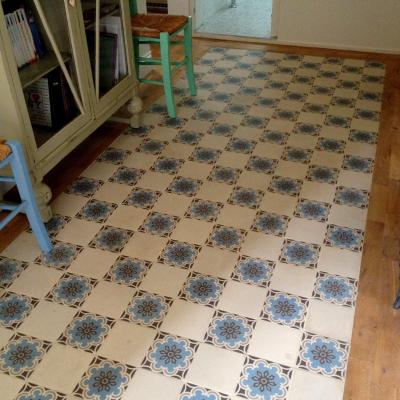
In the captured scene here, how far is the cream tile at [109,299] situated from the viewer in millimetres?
1743

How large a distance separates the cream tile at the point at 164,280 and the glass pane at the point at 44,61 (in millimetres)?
715

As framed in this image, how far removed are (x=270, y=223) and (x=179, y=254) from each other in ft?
1.43

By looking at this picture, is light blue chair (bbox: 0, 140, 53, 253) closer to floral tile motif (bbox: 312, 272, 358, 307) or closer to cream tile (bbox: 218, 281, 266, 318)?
cream tile (bbox: 218, 281, 266, 318)

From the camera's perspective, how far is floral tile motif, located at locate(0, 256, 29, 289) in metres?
1.86

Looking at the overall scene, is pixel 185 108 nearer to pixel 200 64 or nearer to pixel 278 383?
pixel 200 64

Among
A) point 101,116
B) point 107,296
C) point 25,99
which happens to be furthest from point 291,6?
point 107,296

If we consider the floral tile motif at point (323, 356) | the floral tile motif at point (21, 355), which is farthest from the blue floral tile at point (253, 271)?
the floral tile motif at point (21, 355)

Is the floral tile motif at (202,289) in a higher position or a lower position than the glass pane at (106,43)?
lower

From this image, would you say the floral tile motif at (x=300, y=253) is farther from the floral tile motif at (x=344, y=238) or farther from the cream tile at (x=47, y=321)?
Answer: the cream tile at (x=47, y=321)

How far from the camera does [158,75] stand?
11.6 feet

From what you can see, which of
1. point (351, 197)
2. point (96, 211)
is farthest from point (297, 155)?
point (96, 211)

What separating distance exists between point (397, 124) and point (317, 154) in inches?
24.1

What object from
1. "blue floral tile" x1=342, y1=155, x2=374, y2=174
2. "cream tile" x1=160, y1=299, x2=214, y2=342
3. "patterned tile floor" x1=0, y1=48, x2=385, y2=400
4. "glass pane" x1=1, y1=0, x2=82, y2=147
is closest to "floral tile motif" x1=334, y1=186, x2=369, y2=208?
"patterned tile floor" x1=0, y1=48, x2=385, y2=400

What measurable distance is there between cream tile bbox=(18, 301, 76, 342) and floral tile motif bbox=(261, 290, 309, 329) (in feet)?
2.28
